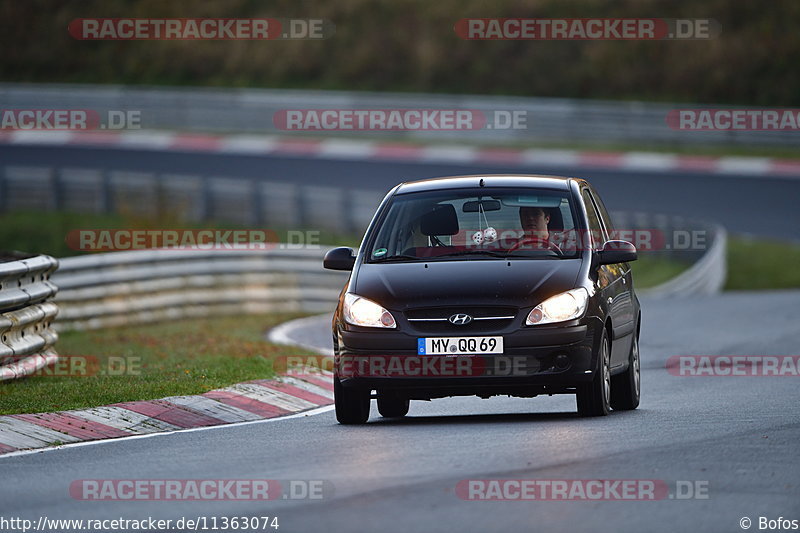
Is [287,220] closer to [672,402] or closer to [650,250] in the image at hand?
[650,250]

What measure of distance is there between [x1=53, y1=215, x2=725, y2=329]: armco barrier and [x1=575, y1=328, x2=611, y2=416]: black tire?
10.2 meters

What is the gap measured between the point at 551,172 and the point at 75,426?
2812cm

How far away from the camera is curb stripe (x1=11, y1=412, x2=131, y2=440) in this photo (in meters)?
10.6

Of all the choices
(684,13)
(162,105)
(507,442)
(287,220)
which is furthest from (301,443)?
(684,13)

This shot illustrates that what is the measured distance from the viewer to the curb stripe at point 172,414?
11359mm

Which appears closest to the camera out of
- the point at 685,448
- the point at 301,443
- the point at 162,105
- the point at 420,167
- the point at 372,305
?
the point at 685,448

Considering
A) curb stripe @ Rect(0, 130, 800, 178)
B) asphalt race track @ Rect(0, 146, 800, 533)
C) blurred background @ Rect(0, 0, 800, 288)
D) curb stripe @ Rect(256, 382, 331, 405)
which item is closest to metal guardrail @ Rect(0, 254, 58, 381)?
curb stripe @ Rect(256, 382, 331, 405)

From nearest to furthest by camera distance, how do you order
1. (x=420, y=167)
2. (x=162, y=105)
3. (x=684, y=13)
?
(x=420, y=167) < (x=162, y=105) < (x=684, y=13)

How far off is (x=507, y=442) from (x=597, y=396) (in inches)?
64.6

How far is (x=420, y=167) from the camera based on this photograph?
129ft

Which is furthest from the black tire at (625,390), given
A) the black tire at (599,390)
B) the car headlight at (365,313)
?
the car headlight at (365,313)

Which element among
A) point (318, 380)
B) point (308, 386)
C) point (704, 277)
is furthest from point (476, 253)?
point (704, 277)

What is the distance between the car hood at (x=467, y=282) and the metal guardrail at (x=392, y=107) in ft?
97.0

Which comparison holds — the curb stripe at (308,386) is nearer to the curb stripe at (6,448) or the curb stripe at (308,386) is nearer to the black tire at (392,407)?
the black tire at (392,407)
